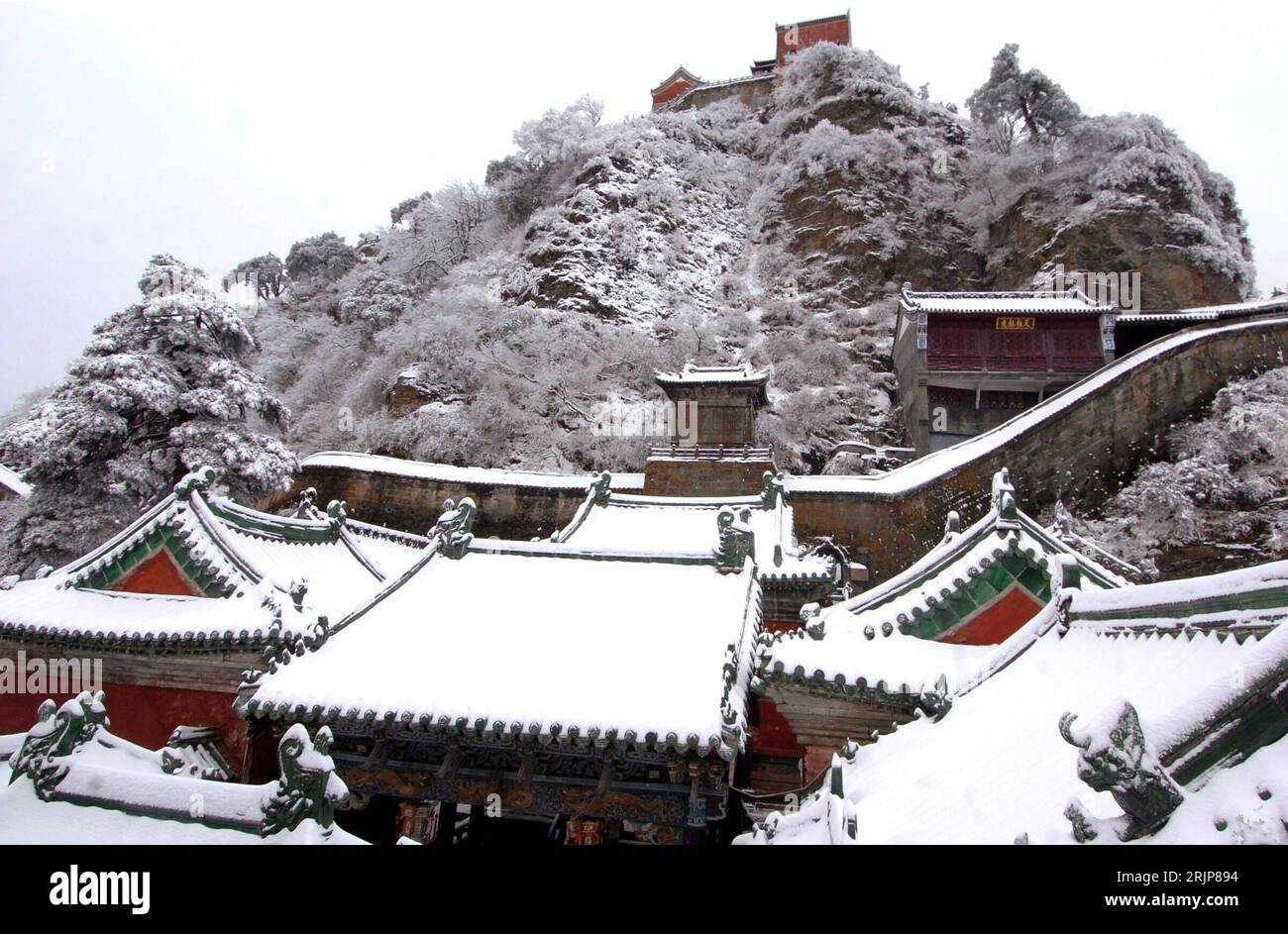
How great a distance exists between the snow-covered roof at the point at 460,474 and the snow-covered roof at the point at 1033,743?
46.7 ft

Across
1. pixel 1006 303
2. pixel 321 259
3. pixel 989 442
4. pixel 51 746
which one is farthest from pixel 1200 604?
pixel 321 259

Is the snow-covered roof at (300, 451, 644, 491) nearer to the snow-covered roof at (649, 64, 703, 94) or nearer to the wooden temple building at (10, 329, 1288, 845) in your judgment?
the wooden temple building at (10, 329, 1288, 845)

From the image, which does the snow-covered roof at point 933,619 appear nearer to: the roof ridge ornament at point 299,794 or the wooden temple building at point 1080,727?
the wooden temple building at point 1080,727

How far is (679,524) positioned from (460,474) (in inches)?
327

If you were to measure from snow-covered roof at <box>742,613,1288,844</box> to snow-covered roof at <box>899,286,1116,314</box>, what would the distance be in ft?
69.2

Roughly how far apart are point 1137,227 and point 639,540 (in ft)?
90.7

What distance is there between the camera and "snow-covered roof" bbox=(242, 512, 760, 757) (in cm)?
579

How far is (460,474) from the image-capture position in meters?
19.7

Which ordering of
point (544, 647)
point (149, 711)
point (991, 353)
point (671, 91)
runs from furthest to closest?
point (671, 91)
point (991, 353)
point (149, 711)
point (544, 647)

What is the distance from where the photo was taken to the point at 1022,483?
18.4m

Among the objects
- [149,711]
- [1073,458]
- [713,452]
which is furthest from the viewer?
[713,452]

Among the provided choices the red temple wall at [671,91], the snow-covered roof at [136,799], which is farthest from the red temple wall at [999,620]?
the red temple wall at [671,91]

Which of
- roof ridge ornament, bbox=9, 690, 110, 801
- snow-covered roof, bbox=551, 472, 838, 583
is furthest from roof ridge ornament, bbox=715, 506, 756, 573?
roof ridge ornament, bbox=9, 690, 110, 801

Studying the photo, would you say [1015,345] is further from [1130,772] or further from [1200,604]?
[1130,772]
